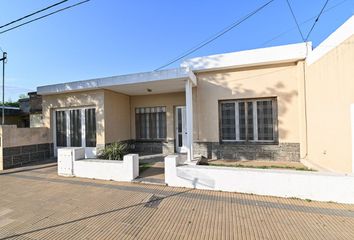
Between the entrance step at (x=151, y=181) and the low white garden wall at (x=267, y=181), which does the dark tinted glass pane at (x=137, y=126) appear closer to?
the entrance step at (x=151, y=181)

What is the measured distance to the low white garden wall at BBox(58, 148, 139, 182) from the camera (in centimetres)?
606

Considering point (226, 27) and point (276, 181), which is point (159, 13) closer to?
point (226, 27)

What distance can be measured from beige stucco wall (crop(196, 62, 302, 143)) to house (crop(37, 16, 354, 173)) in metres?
0.03

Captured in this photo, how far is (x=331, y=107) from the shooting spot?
217 inches

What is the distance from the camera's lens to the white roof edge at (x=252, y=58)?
23.9 feet

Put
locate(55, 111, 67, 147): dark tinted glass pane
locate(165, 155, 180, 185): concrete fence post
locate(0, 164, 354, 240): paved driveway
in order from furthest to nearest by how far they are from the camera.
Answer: locate(55, 111, 67, 147): dark tinted glass pane
locate(165, 155, 180, 185): concrete fence post
locate(0, 164, 354, 240): paved driveway

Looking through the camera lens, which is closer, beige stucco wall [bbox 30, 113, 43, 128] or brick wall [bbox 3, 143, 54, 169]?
brick wall [bbox 3, 143, 54, 169]

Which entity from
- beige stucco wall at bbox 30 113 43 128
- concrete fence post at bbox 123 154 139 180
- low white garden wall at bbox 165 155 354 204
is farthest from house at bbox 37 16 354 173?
concrete fence post at bbox 123 154 139 180

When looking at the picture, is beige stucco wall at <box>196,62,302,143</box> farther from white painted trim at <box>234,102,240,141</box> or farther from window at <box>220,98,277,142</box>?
white painted trim at <box>234,102,240,141</box>

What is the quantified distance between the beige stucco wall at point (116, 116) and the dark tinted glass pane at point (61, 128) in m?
2.66

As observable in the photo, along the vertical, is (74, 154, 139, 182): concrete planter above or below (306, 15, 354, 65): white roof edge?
below

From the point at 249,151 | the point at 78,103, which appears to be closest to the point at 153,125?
the point at 78,103

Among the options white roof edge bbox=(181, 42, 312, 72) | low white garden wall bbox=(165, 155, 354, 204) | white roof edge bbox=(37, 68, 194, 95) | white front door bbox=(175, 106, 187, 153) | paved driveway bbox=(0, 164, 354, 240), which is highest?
white roof edge bbox=(181, 42, 312, 72)

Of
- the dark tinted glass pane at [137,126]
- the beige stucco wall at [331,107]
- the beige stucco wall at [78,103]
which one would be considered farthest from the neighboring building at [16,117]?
the beige stucco wall at [331,107]
